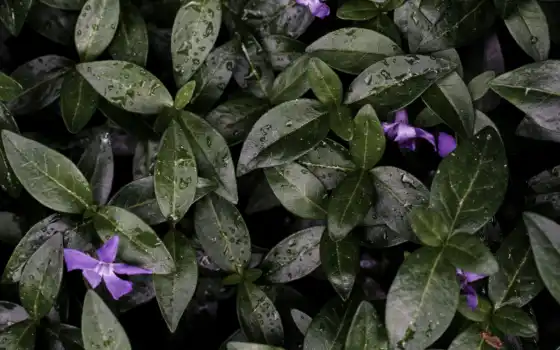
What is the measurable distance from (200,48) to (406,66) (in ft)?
1.03

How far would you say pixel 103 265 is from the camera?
0.90 metres

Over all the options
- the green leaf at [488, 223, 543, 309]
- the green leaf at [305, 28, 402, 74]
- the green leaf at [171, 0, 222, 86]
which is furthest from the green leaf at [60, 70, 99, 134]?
the green leaf at [488, 223, 543, 309]

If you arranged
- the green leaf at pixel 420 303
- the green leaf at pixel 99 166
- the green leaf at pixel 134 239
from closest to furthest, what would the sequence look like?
the green leaf at pixel 420 303 → the green leaf at pixel 134 239 → the green leaf at pixel 99 166

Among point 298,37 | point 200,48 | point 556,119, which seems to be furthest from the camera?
point 298,37

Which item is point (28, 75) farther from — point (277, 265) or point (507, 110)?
point (507, 110)

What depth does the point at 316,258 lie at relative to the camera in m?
0.97

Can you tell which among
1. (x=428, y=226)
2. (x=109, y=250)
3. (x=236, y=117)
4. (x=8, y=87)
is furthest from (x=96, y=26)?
(x=428, y=226)

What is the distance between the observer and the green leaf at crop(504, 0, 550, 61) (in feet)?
3.19

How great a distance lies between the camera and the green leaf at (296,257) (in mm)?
973

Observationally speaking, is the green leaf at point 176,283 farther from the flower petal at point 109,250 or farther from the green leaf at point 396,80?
→ the green leaf at point 396,80

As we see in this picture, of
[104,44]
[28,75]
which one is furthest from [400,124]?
[28,75]

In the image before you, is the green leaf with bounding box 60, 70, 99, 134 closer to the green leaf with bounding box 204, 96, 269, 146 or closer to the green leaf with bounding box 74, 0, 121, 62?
the green leaf with bounding box 74, 0, 121, 62

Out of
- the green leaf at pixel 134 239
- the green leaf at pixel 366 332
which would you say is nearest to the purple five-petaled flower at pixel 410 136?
the green leaf at pixel 366 332

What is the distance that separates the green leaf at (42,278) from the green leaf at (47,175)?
0.18 feet
